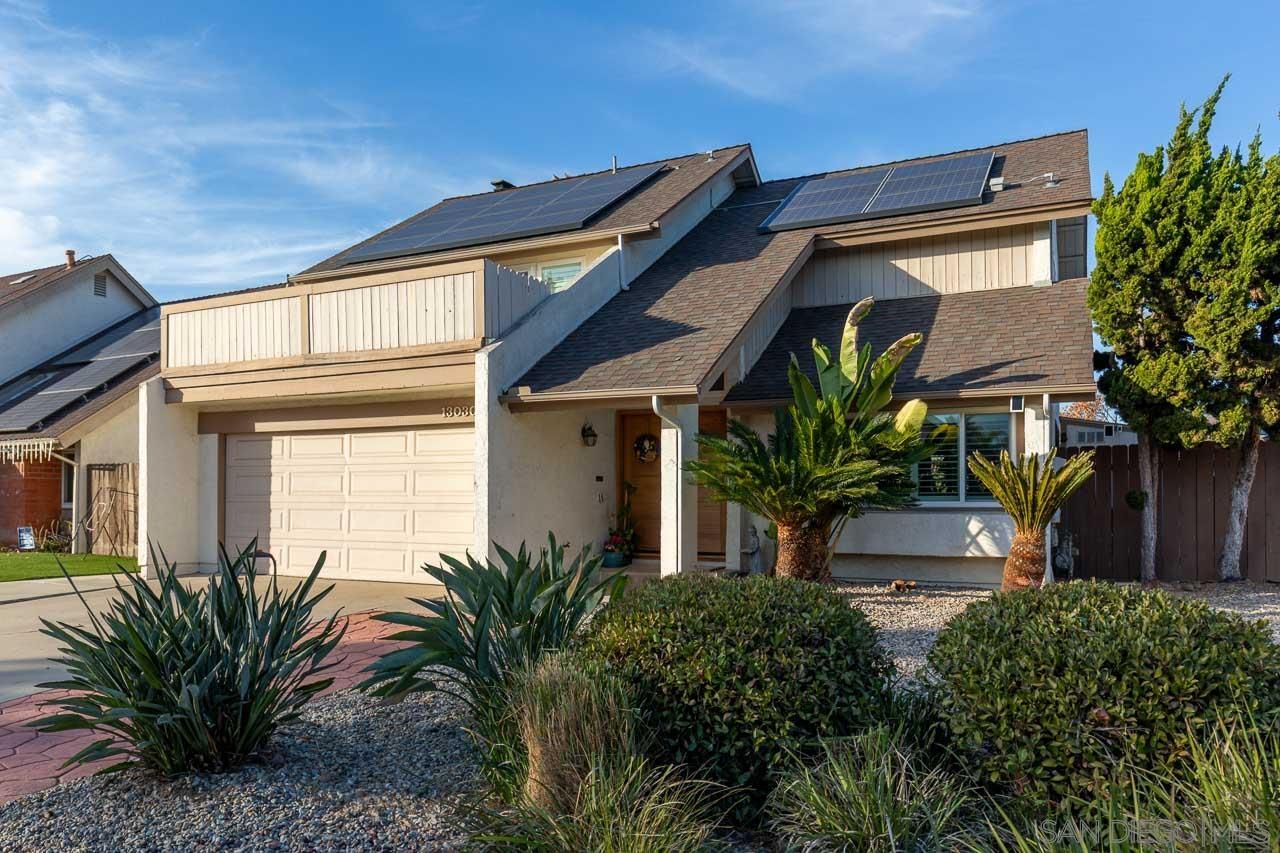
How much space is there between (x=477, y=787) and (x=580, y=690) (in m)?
0.89

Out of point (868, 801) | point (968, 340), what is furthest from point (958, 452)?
point (868, 801)

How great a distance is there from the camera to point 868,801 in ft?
11.5

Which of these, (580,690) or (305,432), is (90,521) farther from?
(580,690)

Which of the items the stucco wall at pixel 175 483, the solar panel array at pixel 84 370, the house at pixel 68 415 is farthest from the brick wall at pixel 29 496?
the stucco wall at pixel 175 483

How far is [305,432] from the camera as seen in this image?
42.9 ft

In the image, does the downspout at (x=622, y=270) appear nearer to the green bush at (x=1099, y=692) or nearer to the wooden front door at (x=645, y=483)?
the wooden front door at (x=645, y=483)

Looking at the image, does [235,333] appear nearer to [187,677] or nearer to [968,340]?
[187,677]

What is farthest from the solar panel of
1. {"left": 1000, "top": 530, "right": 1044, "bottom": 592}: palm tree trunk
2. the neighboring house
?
the neighboring house

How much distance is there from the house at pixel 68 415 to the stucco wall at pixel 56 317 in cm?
3

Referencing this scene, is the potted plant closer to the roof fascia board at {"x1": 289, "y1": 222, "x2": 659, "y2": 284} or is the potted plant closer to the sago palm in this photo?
the roof fascia board at {"x1": 289, "y1": 222, "x2": 659, "y2": 284}

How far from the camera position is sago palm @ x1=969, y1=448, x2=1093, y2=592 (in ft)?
30.2

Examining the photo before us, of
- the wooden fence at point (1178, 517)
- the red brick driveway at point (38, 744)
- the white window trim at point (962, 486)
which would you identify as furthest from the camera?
the wooden fence at point (1178, 517)

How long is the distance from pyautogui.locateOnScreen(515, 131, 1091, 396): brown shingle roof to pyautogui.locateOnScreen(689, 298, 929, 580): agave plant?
111cm

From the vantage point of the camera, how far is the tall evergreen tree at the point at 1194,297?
34.4 feet
